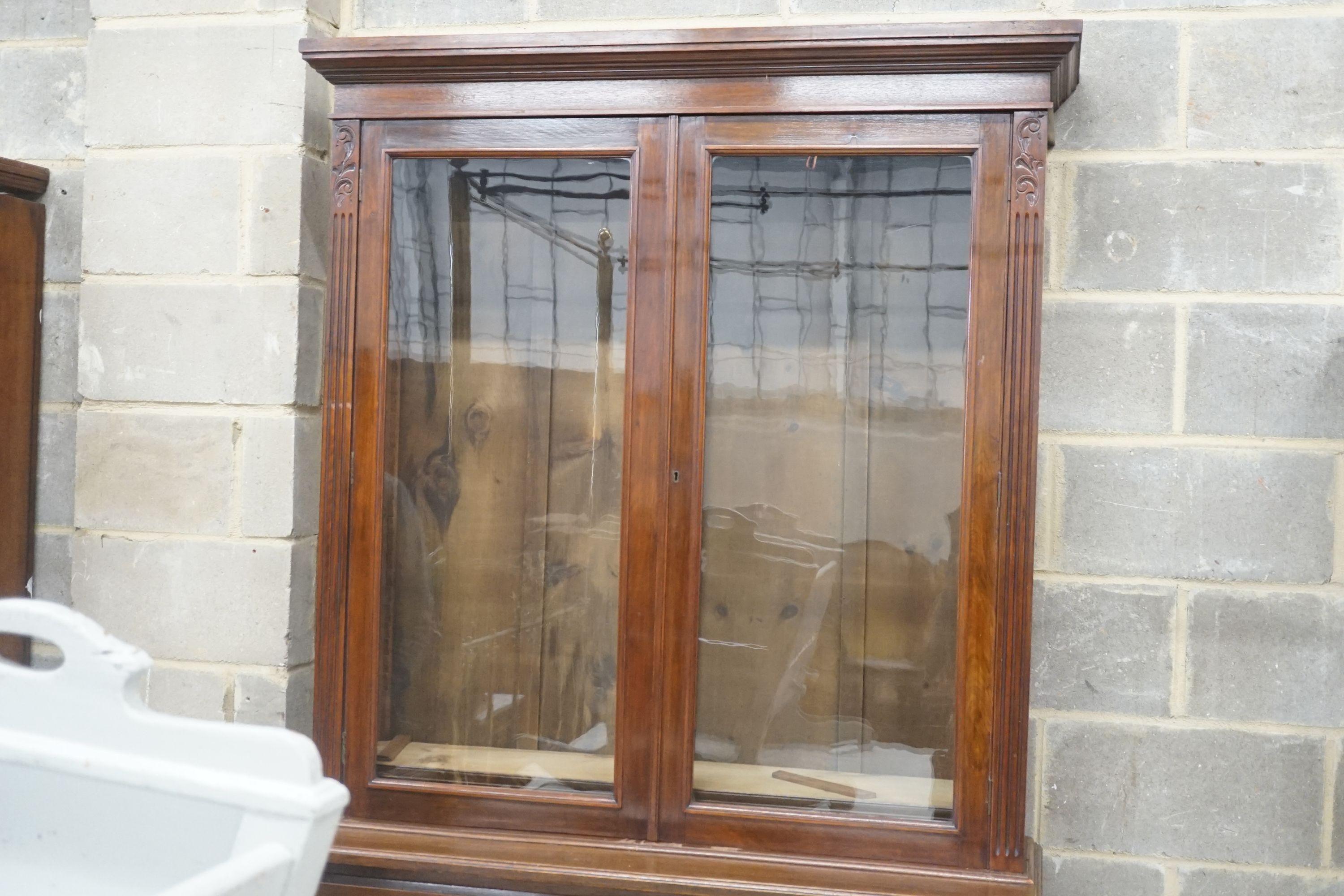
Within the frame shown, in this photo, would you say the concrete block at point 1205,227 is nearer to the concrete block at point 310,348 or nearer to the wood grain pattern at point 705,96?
the wood grain pattern at point 705,96

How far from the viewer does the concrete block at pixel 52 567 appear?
1867 mm

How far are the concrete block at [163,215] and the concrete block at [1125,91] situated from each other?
1283 mm

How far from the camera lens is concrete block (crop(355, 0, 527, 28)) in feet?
5.79

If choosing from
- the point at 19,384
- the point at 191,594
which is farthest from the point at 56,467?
the point at 191,594

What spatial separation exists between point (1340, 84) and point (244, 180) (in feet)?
5.40

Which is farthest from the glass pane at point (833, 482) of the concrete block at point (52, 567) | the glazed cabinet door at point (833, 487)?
the concrete block at point (52, 567)

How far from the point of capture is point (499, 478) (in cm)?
155

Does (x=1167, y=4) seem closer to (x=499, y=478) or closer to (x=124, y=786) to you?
(x=499, y=478)

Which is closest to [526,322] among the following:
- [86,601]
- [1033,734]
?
[86,601]

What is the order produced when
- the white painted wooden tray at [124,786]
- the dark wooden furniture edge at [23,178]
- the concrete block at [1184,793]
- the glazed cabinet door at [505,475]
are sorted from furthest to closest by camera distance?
1. the dark wooden furniture edge at [23,178]
2. the concrete block at [1184,793]
3. the glazed cabinet door at [505,475]
4. the white painted wooden tray at [124,786]

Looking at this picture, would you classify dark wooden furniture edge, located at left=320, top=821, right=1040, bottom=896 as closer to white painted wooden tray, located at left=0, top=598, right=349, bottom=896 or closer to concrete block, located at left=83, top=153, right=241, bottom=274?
white painted wooden tray, located at left=0, top=598, right=349, bottom=896

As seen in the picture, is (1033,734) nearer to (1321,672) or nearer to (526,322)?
(1321,672)

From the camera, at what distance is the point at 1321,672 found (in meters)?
1.59

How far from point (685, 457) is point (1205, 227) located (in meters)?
0.86
